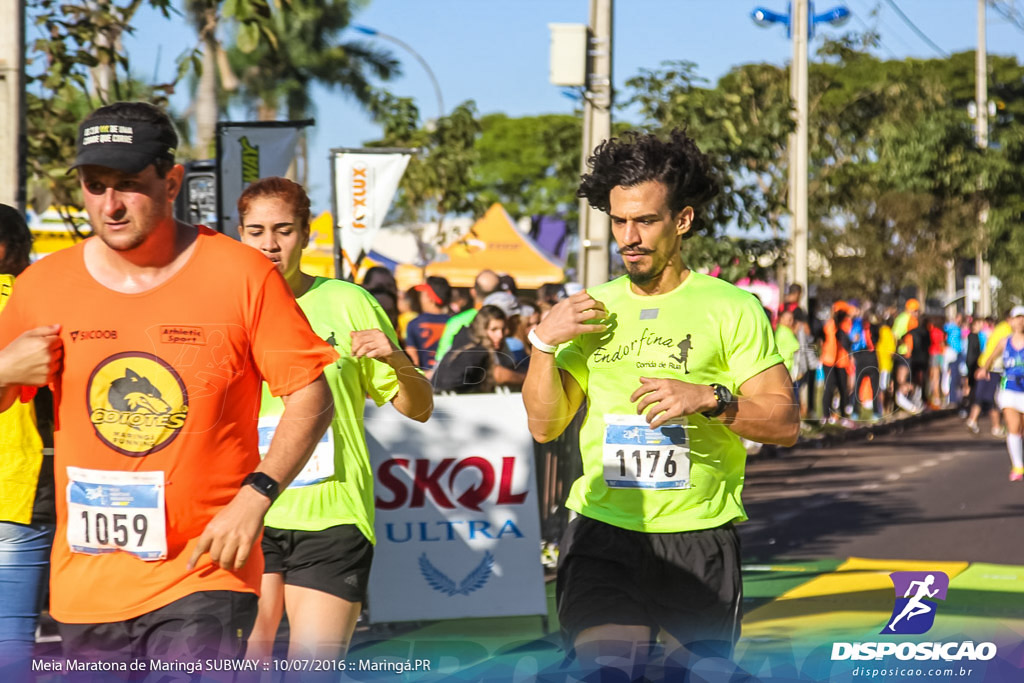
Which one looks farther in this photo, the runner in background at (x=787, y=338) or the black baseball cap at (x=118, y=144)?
the runner in background at (x=787, y=338)

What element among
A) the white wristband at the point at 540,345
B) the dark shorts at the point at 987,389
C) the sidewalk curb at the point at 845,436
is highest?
the white wristband at the point at 540,345

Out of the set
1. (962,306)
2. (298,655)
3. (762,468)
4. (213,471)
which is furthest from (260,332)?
(962,306)

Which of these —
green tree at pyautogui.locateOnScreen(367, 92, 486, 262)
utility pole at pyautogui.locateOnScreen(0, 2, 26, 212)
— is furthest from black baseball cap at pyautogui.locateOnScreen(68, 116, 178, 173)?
green tree at pyautogui.locateOnScreen(367, 92, 486, 262)

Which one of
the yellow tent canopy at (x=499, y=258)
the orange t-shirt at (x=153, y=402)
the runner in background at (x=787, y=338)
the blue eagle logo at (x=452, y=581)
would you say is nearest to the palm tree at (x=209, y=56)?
the blue eagle logo at (x=452, y=581)

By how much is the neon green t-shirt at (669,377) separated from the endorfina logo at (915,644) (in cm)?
54

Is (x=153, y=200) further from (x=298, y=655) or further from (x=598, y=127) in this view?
(x=598, y=127)

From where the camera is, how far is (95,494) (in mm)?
3178

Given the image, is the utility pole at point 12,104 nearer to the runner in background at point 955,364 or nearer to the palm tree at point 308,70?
the runner in background at point 955,364

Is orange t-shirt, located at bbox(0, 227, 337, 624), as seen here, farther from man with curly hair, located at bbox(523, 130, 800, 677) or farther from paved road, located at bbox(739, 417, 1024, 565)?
paved road, located at bbox(739, 417, 1024, 565)

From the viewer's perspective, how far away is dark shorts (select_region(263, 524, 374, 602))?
4.39m

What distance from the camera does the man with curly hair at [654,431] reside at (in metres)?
3.80

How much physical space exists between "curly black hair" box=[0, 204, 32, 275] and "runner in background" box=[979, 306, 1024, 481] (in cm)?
1185

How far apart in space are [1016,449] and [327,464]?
38.3ft

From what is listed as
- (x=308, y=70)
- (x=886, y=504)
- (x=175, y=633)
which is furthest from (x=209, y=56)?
(x=308, y=70)
